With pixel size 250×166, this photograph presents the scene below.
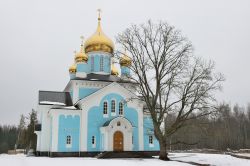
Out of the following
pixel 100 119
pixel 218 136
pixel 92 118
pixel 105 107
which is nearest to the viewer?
pixel 92 118

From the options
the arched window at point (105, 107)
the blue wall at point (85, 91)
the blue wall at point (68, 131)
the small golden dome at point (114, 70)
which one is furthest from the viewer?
the small golden dome at point (114, 70)

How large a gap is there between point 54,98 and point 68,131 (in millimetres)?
5315

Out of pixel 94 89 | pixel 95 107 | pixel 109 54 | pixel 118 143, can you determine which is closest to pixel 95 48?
pixel 109 54

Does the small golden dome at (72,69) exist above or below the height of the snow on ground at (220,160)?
above

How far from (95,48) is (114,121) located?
946 centimetres

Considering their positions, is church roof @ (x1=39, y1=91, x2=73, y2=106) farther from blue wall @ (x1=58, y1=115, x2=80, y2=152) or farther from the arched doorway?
the arched doorway

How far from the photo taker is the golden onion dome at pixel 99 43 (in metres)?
33.2

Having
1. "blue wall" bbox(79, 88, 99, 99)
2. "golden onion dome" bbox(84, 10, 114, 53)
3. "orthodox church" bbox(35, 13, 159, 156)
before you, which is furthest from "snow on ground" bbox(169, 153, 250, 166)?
"golden onion dome" bbox(84, 10, 114, 53)

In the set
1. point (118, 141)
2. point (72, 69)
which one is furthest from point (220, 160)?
point (72, 69)

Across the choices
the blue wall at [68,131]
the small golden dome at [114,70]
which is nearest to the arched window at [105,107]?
the blue wall at [68,131]

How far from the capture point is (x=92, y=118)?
91.9 ft

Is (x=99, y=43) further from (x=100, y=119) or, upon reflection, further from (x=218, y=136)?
(x=218, y=136)

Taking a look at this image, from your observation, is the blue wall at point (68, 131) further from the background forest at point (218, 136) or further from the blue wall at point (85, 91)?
the background forest at point (218, 136)

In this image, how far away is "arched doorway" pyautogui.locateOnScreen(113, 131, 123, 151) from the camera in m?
27.4
